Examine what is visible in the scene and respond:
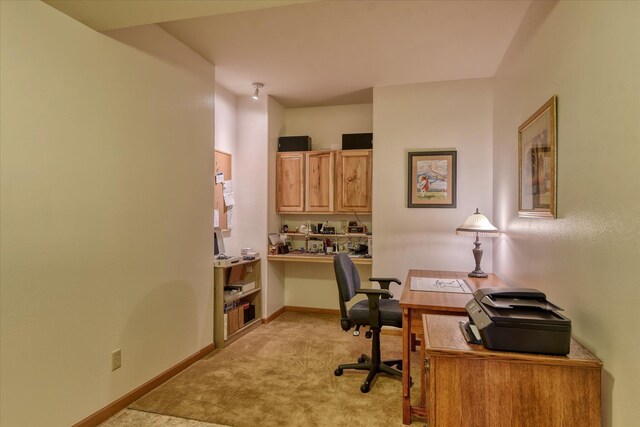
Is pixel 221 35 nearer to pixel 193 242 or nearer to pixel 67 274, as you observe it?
pixel 193 242

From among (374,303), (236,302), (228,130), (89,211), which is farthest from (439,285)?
(228,130)

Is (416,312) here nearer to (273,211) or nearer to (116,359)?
(116,359)

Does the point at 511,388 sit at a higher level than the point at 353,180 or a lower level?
lower

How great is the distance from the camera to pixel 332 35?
2.90 m

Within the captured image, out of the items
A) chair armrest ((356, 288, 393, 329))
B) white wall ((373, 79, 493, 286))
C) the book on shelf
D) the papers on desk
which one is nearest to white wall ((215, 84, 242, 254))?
the book on shelf

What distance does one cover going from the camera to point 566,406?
4.52 ft

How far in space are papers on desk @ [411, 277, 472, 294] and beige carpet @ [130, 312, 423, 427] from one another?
77 cm

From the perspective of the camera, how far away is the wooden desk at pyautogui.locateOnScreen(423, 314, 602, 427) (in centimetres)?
138

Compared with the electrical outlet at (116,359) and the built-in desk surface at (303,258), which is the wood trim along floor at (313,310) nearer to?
the built-in desk surface at (303,258)

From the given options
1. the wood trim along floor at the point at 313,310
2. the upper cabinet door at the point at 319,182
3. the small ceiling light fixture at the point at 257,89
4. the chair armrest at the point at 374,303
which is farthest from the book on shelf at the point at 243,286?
the small ceiling light fixture at the point at 257,89

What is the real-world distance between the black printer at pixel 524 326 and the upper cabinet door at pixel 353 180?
2.83 meters

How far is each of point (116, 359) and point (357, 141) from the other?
3.27 meters

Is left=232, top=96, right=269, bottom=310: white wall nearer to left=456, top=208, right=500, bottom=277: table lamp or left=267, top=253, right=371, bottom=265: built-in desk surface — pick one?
left=267, top=253, right=371, bottom=265: built-in desk surface

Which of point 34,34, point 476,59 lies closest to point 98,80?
point 34,34
